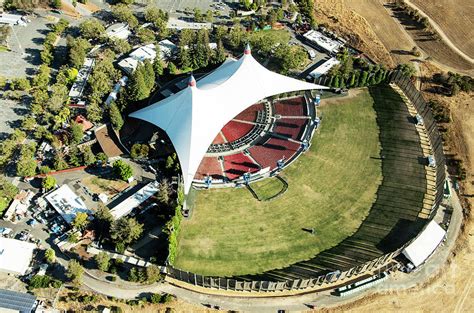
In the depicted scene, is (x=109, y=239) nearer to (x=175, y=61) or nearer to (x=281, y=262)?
(x=281, y=262)

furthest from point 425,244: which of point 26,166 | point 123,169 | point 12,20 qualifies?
point 12,20

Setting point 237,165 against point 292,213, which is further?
point 237,165

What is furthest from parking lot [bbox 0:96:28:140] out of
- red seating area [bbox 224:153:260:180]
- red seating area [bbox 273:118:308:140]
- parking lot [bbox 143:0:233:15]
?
red seating area [bbox 273:118:308:140]

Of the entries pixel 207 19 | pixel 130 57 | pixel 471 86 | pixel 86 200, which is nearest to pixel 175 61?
pixel 130 57

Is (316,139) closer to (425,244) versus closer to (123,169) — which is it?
(425,244)

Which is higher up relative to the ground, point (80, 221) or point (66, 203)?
point (80, 221)

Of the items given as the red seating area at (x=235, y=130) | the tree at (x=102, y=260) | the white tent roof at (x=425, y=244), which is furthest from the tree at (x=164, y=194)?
the white tent roof at (x=425, y=244)

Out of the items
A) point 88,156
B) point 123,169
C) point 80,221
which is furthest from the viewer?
point 88,156
